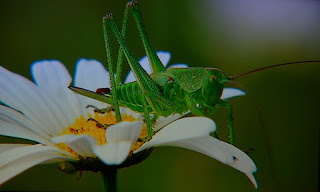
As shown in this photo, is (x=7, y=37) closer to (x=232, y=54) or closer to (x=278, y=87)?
(x=232, y=54)

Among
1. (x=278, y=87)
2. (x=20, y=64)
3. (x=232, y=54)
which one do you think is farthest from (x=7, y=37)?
(x=278, y=87)

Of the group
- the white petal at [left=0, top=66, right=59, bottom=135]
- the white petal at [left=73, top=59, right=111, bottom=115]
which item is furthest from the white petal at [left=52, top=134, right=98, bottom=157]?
the white petal at [left=73, top=59, right=111, bottom=115]

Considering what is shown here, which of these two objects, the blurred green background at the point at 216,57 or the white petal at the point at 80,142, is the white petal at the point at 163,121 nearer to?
the white petal at the point at 80,142

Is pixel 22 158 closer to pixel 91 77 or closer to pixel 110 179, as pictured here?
pixel 110 179

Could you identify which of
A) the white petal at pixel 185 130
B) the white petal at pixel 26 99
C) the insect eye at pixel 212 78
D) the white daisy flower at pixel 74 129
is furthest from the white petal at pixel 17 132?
the insect eye at pixel 212 78

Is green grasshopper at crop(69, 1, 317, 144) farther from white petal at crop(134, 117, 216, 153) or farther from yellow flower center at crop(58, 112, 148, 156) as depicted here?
white petal at crop(134, 117, 216, 153)

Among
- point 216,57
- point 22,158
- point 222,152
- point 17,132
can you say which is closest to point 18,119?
point 17,132
